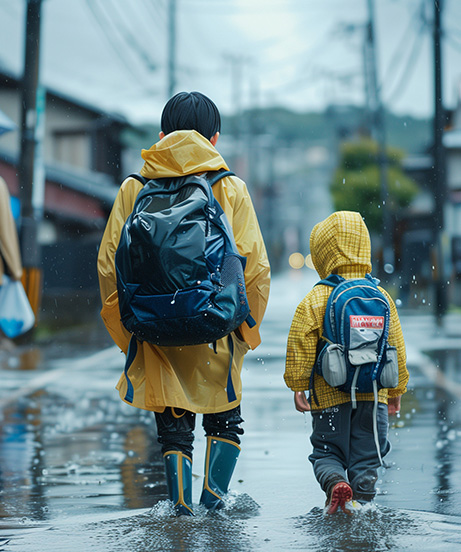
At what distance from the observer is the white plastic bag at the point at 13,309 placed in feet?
24.8

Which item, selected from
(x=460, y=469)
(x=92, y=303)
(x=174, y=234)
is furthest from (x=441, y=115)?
(x=174, y=234)

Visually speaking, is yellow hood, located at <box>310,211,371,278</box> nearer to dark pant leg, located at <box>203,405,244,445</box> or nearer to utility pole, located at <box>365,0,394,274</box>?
dark pant leg, located at <box>203,405,244,445</box>

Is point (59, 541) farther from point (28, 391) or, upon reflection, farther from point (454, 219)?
point (454, 219)

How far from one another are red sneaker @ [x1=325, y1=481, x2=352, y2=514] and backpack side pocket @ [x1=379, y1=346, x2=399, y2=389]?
0.46 m

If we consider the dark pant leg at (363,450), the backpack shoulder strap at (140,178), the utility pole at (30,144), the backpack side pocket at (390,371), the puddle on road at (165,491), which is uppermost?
the utility pole at (30,144)

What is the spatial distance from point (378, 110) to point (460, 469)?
3070 centimetres

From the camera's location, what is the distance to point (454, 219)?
38.5 metres

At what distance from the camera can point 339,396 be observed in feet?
12.6

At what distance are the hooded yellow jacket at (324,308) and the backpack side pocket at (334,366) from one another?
0.13 meters

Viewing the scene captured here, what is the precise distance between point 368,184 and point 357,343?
50.9 metres

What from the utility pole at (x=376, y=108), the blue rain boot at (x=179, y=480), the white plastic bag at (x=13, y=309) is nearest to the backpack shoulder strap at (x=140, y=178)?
the blue rain boot at (x=179, y=480)

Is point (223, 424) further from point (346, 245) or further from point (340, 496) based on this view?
point (346, 245)

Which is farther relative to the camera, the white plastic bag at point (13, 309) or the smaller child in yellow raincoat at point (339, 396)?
the white plastic bag at point (13, 309)

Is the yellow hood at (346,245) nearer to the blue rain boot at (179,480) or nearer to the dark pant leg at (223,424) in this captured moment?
the dark pant leg at (223,424)
